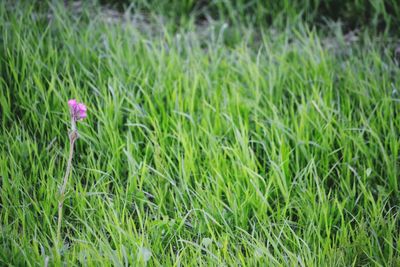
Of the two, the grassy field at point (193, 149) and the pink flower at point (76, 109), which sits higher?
the pink flower at point (76, 109)

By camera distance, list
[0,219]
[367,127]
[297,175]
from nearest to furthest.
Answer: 1. [0,219]
2. [297,175]
3. [367,127]

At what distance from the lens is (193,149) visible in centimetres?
222

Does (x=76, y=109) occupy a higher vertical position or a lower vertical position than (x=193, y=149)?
higher

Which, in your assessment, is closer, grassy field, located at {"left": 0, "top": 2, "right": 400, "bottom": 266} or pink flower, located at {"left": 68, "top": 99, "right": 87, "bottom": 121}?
pink flower, located at {"left": 68, "top": 99, "right": 87, "bottom": 121}

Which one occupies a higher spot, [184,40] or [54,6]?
[54,6]

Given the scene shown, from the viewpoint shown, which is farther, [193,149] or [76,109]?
[193,149]

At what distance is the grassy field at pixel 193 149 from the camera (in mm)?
1849

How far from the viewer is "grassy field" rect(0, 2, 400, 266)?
72.8 inches

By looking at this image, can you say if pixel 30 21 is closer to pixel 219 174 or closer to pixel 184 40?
pixel 184 40

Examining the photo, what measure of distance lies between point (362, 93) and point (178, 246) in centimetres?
127

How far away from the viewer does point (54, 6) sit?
3.19 meters

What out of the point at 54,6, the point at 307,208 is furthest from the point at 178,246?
the point at 54,6

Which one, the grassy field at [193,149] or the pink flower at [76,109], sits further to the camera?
the grassy field at [193,149]

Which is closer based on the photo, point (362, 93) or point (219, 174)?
point (219, 174)
